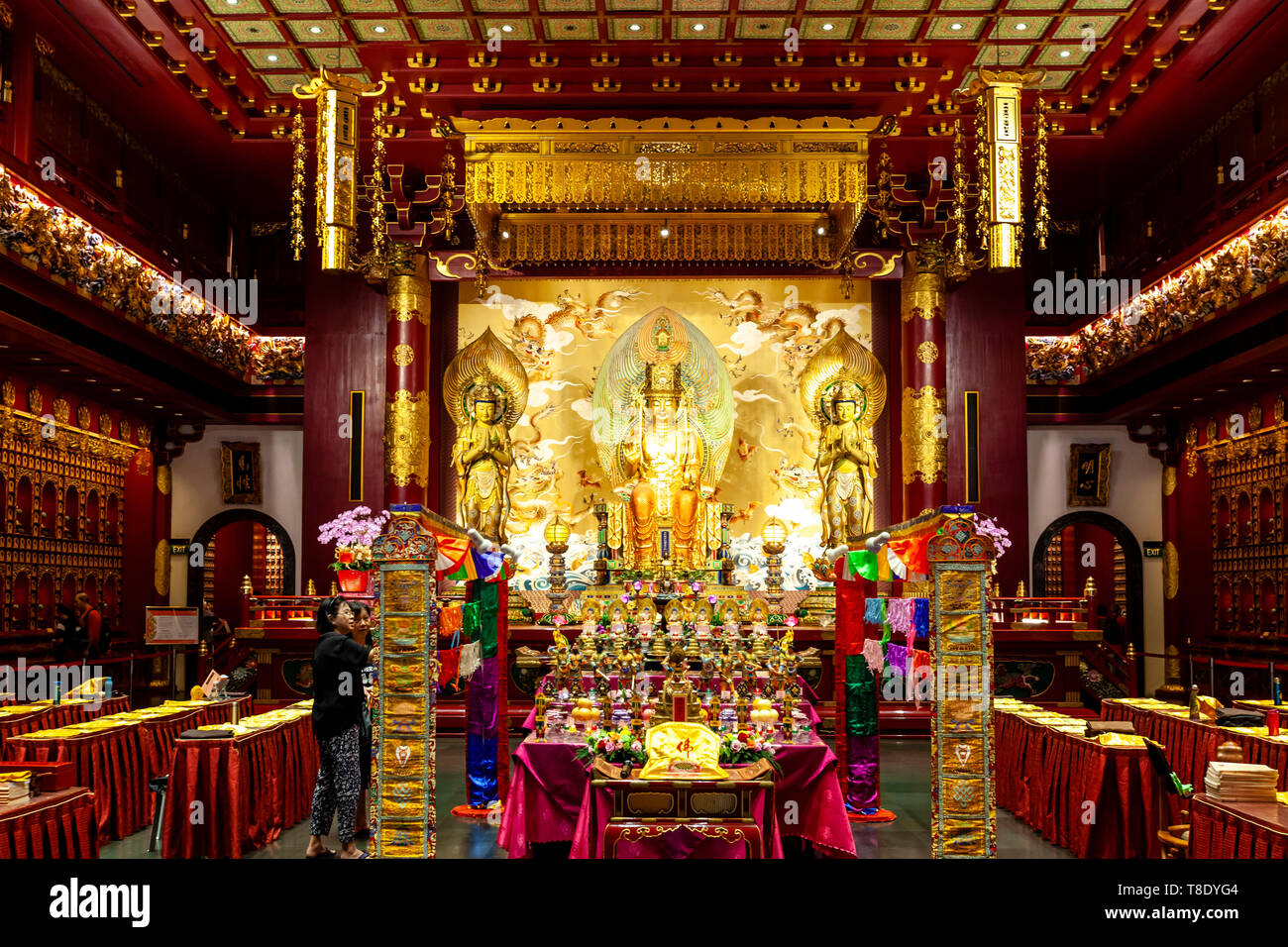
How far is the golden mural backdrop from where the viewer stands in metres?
11.0

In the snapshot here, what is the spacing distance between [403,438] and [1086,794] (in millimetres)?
7021

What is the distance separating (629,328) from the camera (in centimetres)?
1118

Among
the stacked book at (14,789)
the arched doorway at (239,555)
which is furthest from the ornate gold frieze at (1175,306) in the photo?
the arched doorway at (239,555)

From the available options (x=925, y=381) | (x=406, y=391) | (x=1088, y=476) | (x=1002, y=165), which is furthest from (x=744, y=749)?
(x=1088, y=476)

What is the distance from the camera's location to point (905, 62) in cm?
855

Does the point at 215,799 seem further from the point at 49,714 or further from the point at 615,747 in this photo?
the point at 615,747

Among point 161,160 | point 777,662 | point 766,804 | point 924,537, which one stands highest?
point 161,160

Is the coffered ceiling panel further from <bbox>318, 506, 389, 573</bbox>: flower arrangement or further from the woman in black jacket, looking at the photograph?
the woman in black jacket

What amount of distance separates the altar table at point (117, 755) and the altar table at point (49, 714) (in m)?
0.27

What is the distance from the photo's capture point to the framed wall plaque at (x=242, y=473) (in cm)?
1232
